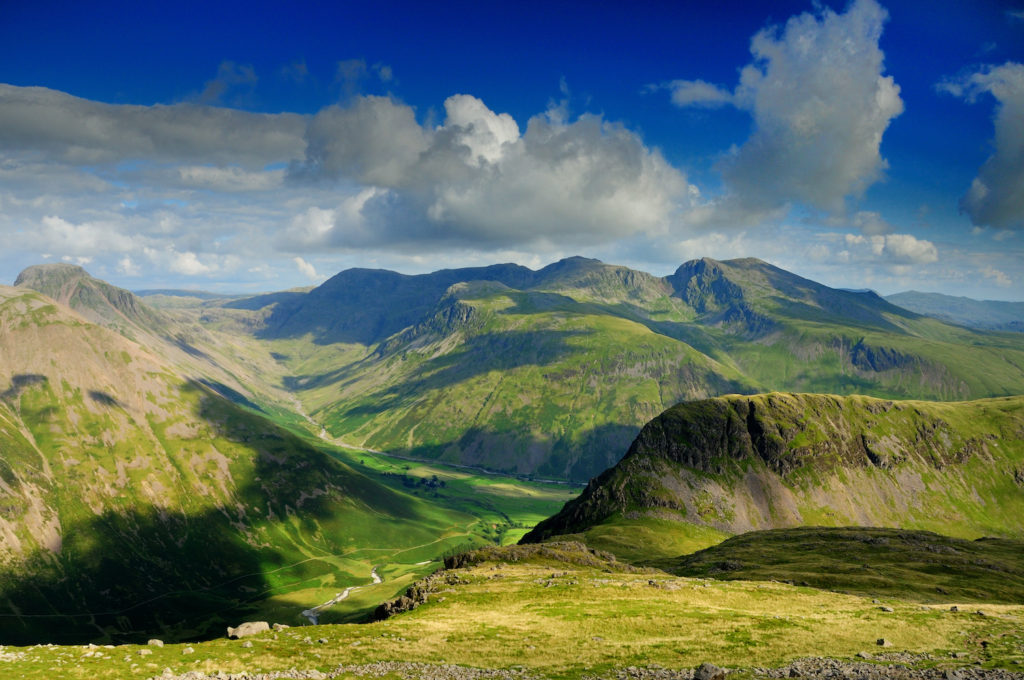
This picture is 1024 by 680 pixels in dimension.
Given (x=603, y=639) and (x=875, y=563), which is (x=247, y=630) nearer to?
(x=603, y=639)

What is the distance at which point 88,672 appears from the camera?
4159 cm

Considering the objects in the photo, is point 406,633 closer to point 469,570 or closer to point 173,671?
point 173,671

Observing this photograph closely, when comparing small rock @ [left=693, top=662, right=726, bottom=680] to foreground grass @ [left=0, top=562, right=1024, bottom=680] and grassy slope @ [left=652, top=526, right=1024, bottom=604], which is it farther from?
grassy slope @ [left=652, top=526, right=1024, bottom=604]

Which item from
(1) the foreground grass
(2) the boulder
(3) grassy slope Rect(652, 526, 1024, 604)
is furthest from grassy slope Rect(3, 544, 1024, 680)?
(3) grassy slope Rect(652, 526, 1024, 604)

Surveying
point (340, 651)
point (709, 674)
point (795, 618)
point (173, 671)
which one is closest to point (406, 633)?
point (340, 651)

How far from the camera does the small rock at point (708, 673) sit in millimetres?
37500

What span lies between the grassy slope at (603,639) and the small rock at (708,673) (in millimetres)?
1606

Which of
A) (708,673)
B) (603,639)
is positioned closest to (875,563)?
(603,639)

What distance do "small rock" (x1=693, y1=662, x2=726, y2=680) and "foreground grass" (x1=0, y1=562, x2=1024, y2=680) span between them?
3.50 metres

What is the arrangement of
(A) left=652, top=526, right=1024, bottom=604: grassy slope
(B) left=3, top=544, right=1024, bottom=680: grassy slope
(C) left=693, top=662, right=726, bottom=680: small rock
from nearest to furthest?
1. (C) left=693, top=662, right=726, bottom=680: small rock
2. (B) left=3, top=544, right=1024, bottom=680: grassy slope
3. (A) left=652, top=526, right=1024, bottom=604: grassy slope

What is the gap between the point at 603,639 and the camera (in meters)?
51.3

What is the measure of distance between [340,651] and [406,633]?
27.9 feet

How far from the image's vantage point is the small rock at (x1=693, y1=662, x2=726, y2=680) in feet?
123

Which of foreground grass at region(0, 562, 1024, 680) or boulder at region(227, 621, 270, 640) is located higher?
foreground grass at region(0, 562, 1024, 680)
